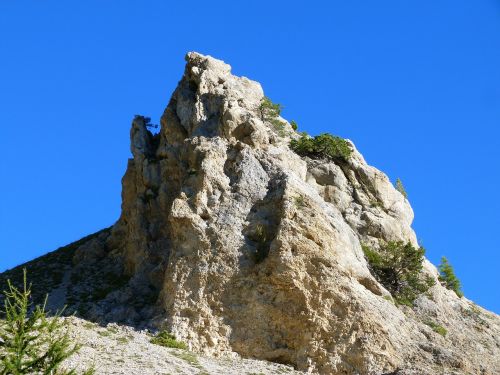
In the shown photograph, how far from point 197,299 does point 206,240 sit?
3.74 metres

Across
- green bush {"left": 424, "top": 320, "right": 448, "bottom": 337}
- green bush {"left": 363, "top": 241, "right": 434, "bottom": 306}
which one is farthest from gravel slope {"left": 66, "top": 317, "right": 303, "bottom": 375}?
green bush {"left": 363, "top": 241, "right": 434, "bottom": 306}

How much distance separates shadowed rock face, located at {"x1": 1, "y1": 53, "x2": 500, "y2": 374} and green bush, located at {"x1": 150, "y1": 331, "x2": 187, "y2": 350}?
2.18ft

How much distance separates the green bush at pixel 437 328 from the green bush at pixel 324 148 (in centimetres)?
1521

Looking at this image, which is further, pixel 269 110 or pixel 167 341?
pixel 269 110

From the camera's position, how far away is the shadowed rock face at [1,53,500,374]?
3709cm

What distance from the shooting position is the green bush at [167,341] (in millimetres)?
35875

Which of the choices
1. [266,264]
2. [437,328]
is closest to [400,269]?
[437,328]

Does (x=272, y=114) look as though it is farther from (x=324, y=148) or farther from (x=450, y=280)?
(x=450, y=280)

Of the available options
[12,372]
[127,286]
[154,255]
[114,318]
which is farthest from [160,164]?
[12,372]

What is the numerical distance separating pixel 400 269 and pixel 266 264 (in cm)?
1090

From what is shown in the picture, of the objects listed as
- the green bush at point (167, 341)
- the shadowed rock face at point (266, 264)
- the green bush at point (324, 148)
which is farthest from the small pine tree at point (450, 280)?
the green bush at point (167, 341)

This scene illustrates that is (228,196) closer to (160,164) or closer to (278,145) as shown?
(278,145)

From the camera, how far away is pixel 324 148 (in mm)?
51750

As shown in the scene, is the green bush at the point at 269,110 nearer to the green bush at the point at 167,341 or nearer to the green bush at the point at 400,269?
Result: the green bush at the point at 400,269
